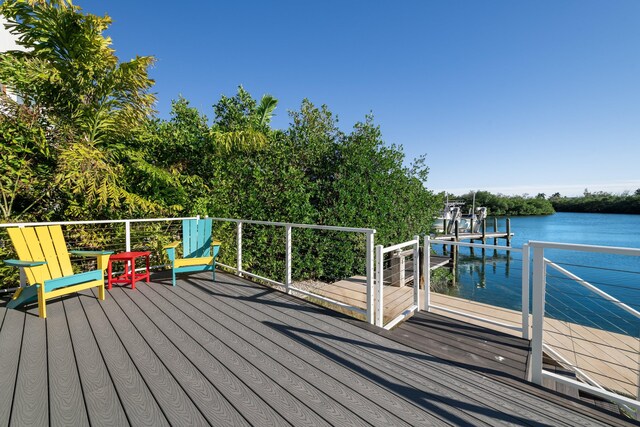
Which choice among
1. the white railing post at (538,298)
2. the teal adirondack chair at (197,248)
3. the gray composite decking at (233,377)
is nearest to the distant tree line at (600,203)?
the white railing post at (538,298)

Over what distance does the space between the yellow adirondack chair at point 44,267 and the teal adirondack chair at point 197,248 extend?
3.26 feet

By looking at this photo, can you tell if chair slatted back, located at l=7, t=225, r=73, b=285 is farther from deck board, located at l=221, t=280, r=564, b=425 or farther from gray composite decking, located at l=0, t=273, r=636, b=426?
deck board, located at l=221, t=280, r=564, b=425

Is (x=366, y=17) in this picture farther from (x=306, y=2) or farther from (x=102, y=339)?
(x=102, y=339)

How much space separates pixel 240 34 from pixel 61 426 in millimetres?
9455

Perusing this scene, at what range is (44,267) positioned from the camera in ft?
9.59

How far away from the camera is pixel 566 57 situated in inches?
315

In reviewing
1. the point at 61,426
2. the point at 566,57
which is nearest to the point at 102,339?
the point at 61,426

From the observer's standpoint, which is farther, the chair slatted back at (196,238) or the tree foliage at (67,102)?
the chair slatted back at (196,238)

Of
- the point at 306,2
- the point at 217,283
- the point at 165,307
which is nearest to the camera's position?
the point at 165,307

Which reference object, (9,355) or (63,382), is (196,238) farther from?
(63,382)

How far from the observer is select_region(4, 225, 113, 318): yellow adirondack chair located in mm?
2746

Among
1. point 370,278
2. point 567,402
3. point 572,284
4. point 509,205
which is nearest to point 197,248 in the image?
point 370,278

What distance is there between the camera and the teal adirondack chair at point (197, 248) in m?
4.05

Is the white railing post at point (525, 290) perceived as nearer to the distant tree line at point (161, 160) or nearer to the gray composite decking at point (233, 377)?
the gray composite decking at point (233, 377)
